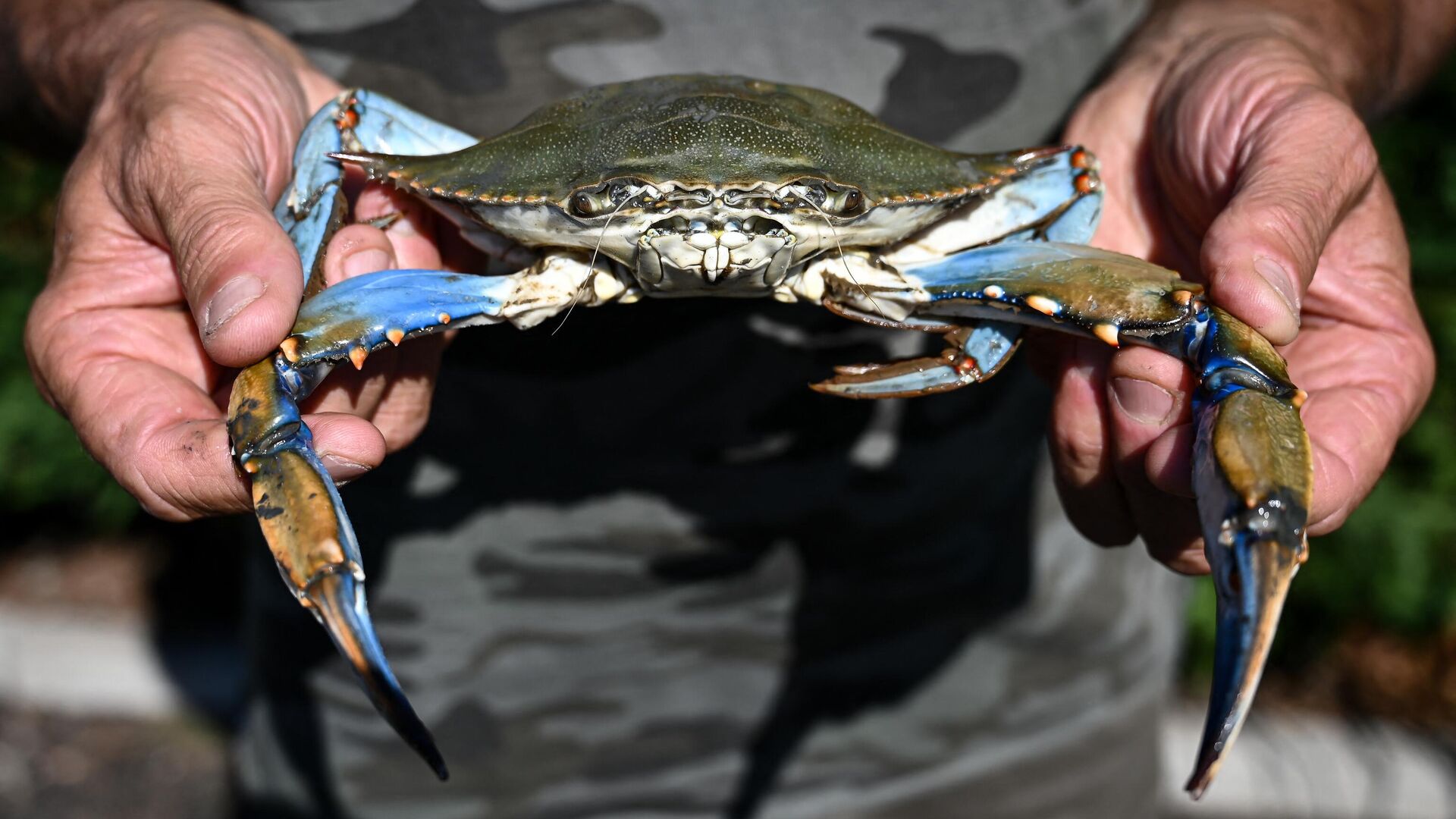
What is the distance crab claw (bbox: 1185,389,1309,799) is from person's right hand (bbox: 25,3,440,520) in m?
1.20

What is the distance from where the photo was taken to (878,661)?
294 cm

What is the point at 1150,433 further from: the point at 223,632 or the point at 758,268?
the point at 223,632

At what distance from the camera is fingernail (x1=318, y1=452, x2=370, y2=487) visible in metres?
1.71

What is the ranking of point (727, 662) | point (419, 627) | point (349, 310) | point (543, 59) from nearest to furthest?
point (349, 310)
point (543, 59)
point (419, 627)
point (727, 662)

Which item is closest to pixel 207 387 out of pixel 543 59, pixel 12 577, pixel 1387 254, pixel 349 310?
pixel 349 310

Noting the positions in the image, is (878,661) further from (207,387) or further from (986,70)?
(207,387)

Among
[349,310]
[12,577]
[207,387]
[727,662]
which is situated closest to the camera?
[349,310]

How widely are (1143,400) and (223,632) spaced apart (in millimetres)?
4233

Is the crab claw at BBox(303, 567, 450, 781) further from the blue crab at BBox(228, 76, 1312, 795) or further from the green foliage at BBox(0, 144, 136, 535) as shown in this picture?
the green foliage at BBox(0, 144, 136, 535)

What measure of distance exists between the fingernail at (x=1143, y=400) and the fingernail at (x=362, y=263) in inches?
47.9

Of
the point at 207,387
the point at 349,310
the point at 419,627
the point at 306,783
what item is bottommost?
the point at 306,783

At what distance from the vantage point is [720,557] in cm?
272

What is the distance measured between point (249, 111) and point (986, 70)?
142 centimetres

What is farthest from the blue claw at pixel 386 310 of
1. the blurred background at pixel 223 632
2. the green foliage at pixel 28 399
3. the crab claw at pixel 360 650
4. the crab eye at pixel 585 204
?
the green foliage at pixel 28 399
